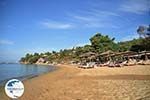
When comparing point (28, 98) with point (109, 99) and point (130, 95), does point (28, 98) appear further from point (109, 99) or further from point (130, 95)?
point (130, 95)

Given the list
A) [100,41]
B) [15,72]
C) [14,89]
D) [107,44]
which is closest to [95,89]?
[100,41]

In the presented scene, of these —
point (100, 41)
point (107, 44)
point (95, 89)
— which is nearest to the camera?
point (95, 89)

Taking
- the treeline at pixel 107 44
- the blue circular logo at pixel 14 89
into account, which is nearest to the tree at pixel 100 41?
the treeline at pixel 107 44

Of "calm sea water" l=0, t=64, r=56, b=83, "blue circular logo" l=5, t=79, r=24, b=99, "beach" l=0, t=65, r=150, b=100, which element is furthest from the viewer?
"calm sea water" l=0, t=64, r=56, b=83

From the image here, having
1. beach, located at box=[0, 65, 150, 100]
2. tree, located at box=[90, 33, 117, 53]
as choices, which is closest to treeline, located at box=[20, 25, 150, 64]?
tree, located at box=[90, 33, 117, 53]

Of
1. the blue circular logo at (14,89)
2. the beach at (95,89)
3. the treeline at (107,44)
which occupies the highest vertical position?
the treeline at (107,44)

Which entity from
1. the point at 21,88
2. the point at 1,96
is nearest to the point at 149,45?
the point at 1,96

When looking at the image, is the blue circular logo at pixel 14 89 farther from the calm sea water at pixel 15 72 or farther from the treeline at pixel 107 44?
the calm sea water at pixel 15 72

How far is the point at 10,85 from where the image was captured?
1925 millimetres

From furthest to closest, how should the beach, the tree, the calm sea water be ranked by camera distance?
the calm sea water, the beach, the tree

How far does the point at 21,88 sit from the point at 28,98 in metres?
2.63

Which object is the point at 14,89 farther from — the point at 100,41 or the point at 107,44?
the point at 107,44

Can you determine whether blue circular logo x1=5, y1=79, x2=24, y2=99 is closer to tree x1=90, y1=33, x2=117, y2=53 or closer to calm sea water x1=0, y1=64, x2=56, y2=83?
tree x1=90, y1=33, x2=117, y2=53

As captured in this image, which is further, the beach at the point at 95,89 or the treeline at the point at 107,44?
the beach at the point at 95,89
